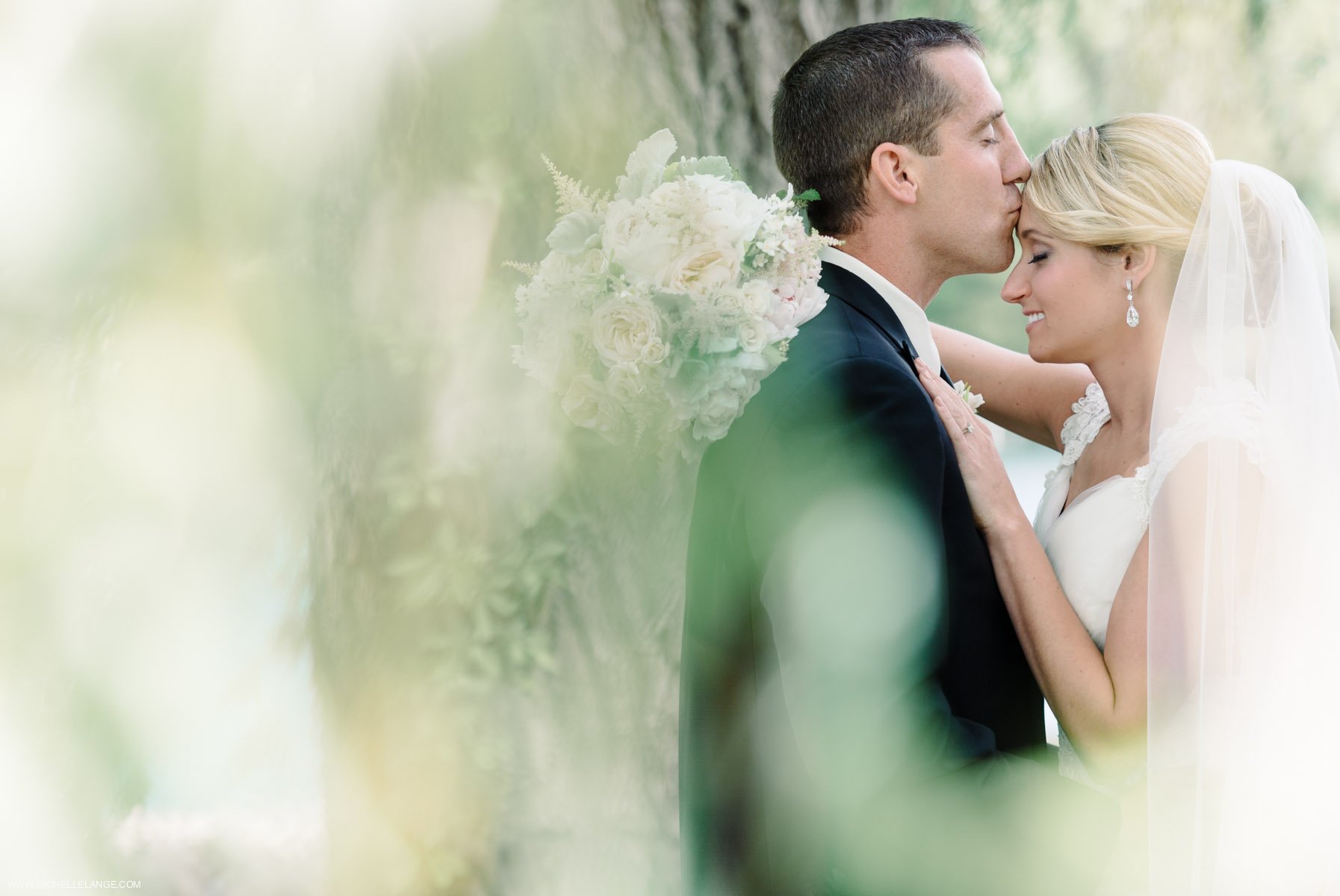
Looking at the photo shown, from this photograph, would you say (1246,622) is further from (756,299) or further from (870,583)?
(756,299)

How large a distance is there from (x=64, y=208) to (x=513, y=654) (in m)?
2.41

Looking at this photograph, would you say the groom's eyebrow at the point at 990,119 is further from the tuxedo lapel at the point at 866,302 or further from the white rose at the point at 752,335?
the white rose at the point at 752,335

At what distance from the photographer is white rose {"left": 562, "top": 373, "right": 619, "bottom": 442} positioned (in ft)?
6.60

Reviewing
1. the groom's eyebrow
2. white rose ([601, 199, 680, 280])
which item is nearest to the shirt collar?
the groom's eyebrow

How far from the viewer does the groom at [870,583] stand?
1851mm

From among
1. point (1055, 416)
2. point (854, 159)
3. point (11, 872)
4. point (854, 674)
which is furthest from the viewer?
point (11, 872)

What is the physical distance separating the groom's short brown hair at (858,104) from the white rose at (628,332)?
0.81 m

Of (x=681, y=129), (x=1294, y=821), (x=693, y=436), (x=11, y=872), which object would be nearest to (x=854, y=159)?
(x=681, y=129)

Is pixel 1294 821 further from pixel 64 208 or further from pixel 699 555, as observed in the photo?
pixel 64 208

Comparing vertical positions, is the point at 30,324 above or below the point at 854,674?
above

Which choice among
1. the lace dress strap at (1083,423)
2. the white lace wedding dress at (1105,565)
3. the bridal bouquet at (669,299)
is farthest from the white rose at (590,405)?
the lace dress strap at (1083,423)

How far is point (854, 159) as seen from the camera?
248cm

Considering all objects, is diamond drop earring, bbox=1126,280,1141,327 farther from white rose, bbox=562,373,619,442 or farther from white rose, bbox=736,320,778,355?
white rose, bbox=562,373,619,442

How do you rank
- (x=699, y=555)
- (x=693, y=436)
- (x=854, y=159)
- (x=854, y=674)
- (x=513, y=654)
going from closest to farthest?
1. (x=854, y=674)
2. (x=693, y=436)
3. (x=699, y=555)
4. (x=854, y=159)
5. (x=513, y=654)
